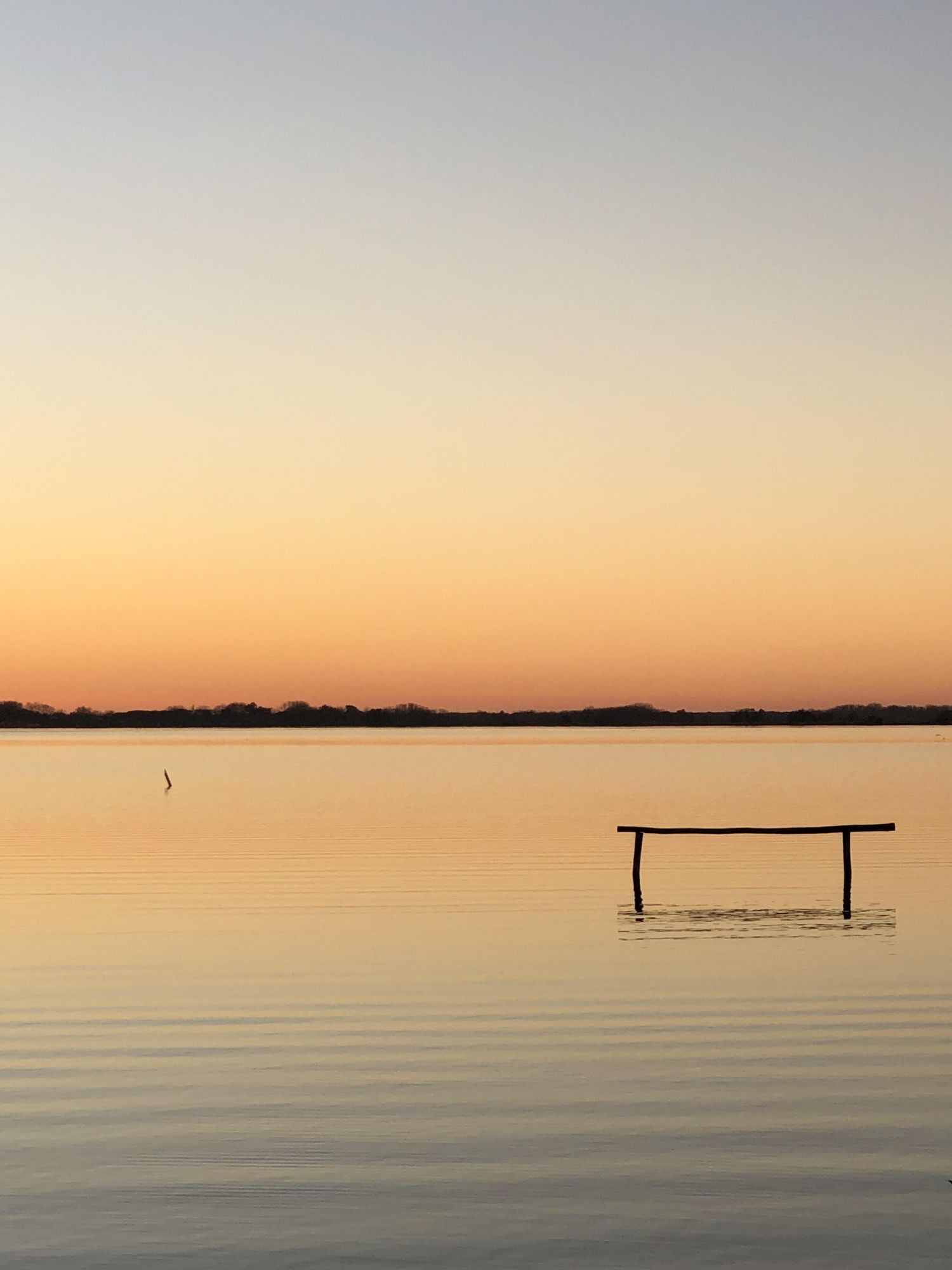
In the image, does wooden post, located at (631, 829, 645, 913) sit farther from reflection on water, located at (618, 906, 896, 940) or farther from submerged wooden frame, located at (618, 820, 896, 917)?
reflection on water, located at (618, 906, 896, 940)

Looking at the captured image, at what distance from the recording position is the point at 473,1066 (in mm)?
20469

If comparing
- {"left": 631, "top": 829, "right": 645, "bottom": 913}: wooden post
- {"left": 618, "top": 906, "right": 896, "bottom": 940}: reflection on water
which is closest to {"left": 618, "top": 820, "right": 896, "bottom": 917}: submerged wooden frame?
{"left": 631, "top": 829, "right": 645, "bottom": 913}: wooden post

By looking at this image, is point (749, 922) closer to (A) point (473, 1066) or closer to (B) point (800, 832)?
(B) point (800, 832)

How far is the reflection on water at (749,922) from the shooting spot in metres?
35.2

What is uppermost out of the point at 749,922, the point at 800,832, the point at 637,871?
the point at 800,832

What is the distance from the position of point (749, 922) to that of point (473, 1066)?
710 inches

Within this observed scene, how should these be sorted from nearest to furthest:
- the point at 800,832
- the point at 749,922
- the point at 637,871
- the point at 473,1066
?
1. the point at 473,1066
2. the point at 749,922
3. the point at 800,832
4. the point at 637,871

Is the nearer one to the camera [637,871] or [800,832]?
[800,832]

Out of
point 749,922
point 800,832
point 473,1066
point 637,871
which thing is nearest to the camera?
point 473,1066

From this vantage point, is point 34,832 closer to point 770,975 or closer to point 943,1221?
point 770,975

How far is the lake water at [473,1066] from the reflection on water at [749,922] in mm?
164

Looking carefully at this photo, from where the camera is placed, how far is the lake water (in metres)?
13.6

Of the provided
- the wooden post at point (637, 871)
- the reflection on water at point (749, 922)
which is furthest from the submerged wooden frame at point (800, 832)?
the reflection on water at point (749, 922)

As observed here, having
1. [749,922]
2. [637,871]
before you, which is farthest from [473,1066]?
[637,871]
